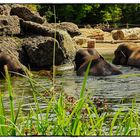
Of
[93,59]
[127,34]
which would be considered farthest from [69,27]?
[93,59]

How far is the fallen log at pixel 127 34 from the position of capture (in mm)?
3142

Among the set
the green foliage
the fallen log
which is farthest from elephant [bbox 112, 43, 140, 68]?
the green foliage

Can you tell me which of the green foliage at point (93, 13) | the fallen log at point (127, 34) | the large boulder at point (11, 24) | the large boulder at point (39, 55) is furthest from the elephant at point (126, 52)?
the large boulder at point (11, 24)

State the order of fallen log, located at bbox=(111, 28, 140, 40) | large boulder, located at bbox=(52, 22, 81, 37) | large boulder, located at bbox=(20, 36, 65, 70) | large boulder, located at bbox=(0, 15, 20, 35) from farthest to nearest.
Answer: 1. large boulder, located at bbox=(0, 15, 20, 35)
2. large boulder, located at bbox=(20, 36, 65, 70)
3. large boulder, located at bbox=(52, 22, 81, 37)
4. fallen log, located at bbox=(111, 28, 140, 40)

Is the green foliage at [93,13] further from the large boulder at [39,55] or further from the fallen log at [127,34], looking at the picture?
the large boulder at [39,55]

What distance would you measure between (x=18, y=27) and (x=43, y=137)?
1790mm

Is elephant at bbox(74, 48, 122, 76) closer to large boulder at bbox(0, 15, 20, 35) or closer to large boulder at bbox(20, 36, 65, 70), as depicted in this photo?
large boulder at bbox(20, 36, 65, 70)

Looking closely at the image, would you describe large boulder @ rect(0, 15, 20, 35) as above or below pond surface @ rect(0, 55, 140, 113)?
above

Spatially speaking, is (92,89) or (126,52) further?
(126,52)

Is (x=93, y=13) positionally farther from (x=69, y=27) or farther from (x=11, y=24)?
(x=11, y=24)

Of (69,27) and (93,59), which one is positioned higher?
(69,27)

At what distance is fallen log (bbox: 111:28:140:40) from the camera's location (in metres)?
3.14

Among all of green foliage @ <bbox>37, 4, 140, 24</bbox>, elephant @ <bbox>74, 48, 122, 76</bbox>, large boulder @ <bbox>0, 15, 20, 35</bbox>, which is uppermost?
green foliage @ <bbox>37, 4, 140, 24</bbox>

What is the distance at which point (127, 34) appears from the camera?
3.44 m
